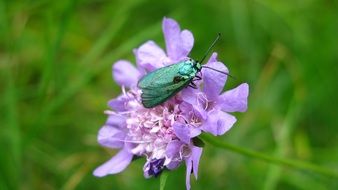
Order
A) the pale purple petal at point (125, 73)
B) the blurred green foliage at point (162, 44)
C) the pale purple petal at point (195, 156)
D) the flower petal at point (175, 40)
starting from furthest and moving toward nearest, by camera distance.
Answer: the blurred green foliage at point (162, 44)
the pale purple petal at point (125, 73)
the flower petal at point (175, 40)
the pale purple petal at point (195, 156)

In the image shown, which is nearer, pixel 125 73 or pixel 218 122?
pixel 218 122

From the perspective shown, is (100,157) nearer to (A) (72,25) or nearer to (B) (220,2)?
(A) (72,25)

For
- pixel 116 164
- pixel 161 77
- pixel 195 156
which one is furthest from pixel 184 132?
pixel 116 164

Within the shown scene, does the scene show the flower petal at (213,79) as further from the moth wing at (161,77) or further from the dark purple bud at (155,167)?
the dark purple bud at (155,167)

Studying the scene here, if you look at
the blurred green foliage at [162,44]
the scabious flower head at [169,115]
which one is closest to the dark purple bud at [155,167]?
the scabious flower head at [169,115]

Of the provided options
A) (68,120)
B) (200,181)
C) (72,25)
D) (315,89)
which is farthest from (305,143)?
(72,25)

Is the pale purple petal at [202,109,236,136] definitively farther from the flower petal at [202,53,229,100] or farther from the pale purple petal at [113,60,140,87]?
the pale purple petal at [113,60,140,87]

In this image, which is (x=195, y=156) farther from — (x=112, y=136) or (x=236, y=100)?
(x=112, y=136)

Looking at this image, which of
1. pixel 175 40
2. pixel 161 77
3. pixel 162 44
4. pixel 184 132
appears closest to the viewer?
pixel 184 132
